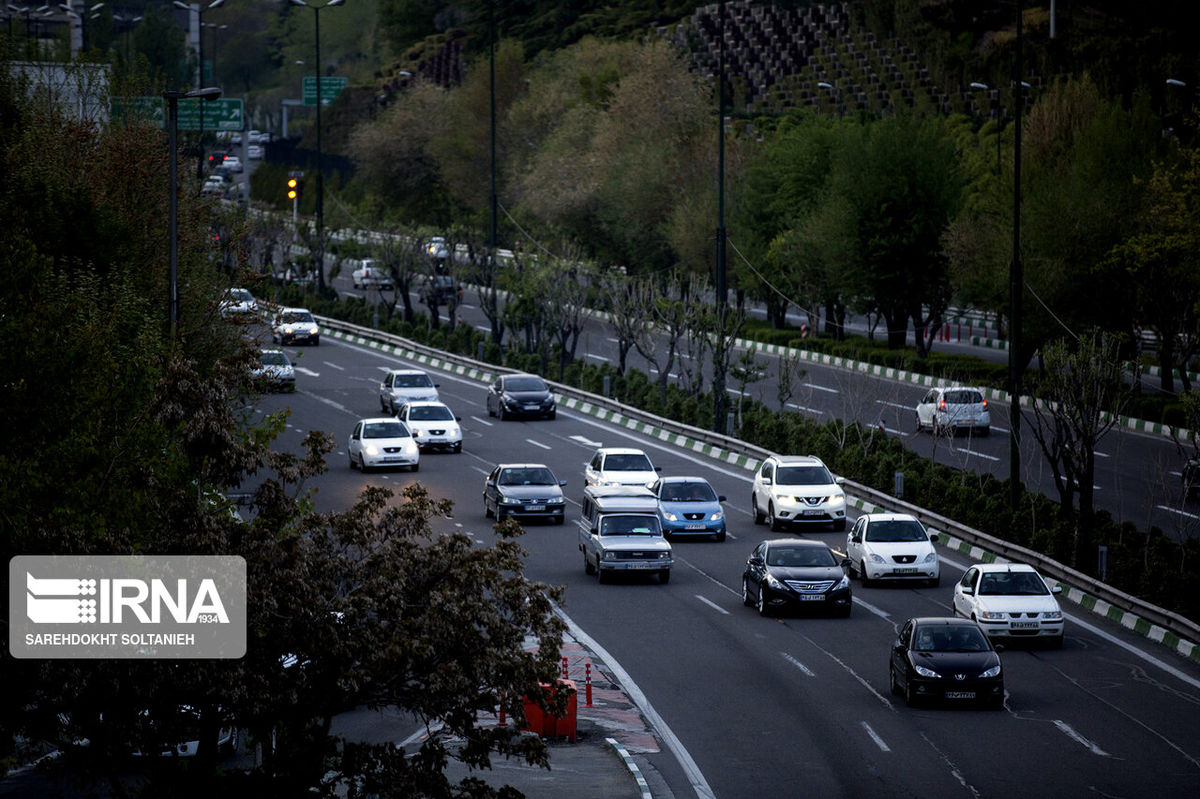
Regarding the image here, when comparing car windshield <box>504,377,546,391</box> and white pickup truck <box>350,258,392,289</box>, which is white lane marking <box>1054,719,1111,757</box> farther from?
white pickup truck <box>350,258,392,289</box>

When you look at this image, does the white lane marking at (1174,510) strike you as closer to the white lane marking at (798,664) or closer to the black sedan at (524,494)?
the black sedan at (524,494)

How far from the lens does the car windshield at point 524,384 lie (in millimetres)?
57094

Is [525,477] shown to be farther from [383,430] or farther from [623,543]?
[383,430]

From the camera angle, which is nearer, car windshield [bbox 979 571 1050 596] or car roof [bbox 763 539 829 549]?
car windshield [bbox 979 571 1050 596]

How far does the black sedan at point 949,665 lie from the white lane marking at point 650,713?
3.81 m

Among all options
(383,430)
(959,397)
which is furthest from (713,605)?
(959,397)

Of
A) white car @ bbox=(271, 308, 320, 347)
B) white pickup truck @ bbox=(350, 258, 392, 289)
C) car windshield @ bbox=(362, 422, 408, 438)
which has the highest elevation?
white pickup truck @ bbox=(350, 258, 392, 289)

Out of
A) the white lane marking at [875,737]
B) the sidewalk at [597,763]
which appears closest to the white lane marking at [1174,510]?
the white lane marking at [875,737]

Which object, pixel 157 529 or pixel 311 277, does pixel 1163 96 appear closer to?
pixel 311 277

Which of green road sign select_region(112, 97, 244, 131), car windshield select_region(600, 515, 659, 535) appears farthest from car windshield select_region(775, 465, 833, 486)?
green road sign select_region(112, 97, 244, 131)

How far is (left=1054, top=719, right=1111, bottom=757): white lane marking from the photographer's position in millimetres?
22984

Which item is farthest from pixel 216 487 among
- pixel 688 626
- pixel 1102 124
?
pixel 1102 124

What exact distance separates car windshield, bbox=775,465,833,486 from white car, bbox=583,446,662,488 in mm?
3487

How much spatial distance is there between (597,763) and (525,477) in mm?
17968
